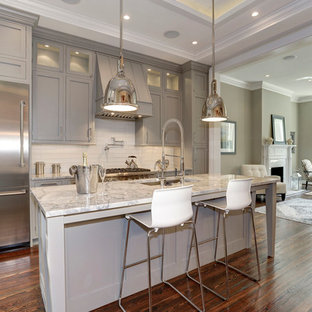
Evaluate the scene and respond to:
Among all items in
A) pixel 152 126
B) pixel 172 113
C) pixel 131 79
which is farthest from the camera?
pixel 172 113

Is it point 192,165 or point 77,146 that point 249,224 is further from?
point 77,146

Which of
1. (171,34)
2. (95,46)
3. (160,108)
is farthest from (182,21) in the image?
(160,108)

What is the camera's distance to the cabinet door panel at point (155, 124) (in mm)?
4523

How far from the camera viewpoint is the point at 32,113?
3.38 metres

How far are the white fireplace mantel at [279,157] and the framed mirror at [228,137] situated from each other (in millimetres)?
1103

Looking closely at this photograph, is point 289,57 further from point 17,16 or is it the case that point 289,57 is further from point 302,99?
point 17,16

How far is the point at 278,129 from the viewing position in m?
7.27

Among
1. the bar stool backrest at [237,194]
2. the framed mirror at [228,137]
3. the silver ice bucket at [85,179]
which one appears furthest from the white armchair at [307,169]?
the silver ice bucket at [85,179]

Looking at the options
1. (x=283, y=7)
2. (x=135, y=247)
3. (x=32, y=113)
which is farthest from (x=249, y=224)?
(x=32, y=113)

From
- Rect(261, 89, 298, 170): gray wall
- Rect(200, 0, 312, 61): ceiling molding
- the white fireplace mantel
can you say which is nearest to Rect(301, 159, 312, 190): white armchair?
the white fireplace mantel

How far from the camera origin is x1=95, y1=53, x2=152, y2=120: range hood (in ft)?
12.5

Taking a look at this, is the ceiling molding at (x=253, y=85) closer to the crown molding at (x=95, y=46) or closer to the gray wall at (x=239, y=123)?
the gray wall at (x=239, y=123)

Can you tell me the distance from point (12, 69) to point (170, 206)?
9.25 feet

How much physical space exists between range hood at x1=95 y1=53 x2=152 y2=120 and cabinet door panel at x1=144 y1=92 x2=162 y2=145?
0.27 meters
